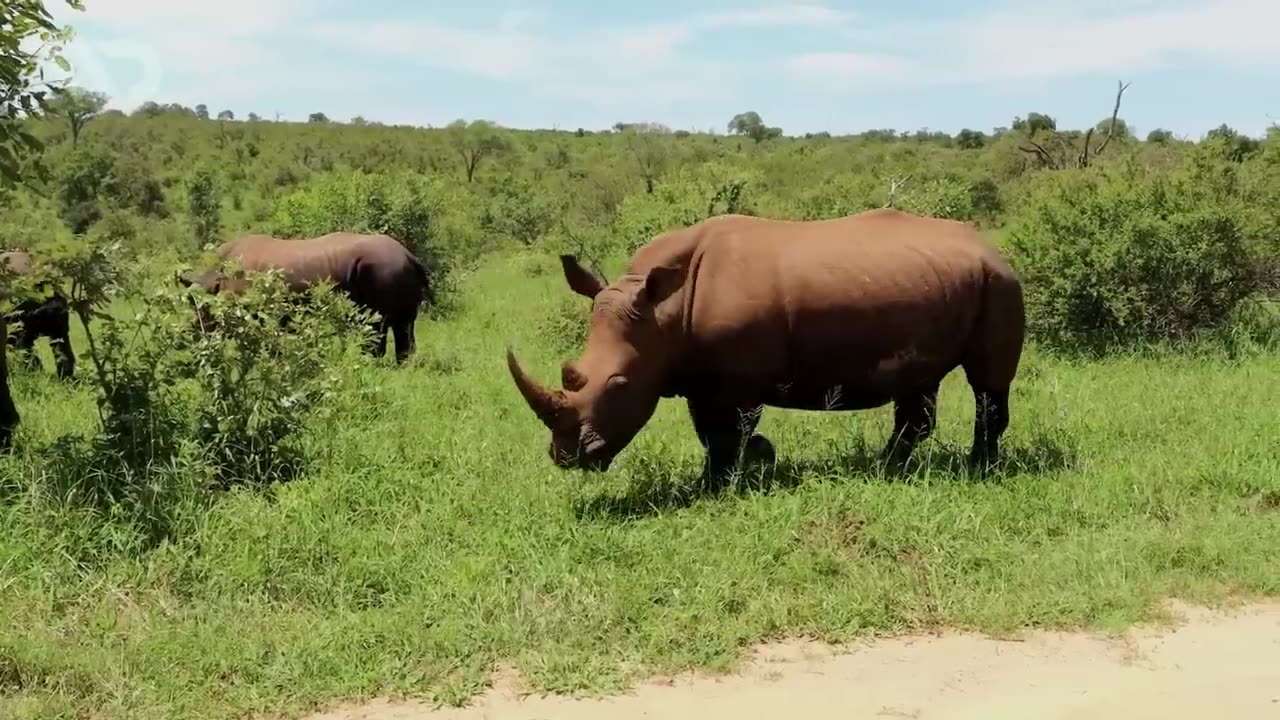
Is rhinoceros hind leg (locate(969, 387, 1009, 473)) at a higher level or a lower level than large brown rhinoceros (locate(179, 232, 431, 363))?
lower

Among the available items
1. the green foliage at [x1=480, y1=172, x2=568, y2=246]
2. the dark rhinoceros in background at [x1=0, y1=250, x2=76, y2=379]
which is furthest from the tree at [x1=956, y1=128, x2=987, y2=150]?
the dark rhinoceros in background at [x1=0, y1=250, x2=76, y2=379]

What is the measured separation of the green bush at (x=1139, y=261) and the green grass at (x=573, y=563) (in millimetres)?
4027

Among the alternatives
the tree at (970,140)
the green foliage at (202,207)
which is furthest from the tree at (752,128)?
the green foliage at (202,207)

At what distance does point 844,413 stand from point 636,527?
321 centimetres

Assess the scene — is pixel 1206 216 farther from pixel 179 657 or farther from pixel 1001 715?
pixel 179 657

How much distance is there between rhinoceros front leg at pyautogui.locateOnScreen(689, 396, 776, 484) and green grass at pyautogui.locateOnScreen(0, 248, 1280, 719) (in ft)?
0.53

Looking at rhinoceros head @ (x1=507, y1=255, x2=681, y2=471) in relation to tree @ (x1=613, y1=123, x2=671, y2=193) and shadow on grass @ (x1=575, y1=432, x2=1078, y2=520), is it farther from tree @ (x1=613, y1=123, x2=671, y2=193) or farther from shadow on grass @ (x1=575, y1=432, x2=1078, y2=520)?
tree @ (x1=613, y1=123, x2=671, y2=193)

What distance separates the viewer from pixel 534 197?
31.6 metres

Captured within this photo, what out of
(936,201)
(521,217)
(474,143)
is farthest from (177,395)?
(474,143)

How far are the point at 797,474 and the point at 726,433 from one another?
0.52 m

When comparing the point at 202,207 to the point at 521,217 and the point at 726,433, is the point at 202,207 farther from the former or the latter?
the point at 726,433

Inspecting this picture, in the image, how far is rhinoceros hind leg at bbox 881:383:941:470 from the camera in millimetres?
7129

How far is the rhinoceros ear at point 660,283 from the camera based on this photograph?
19.9ft

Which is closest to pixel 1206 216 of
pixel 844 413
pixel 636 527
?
pixel 844 413
